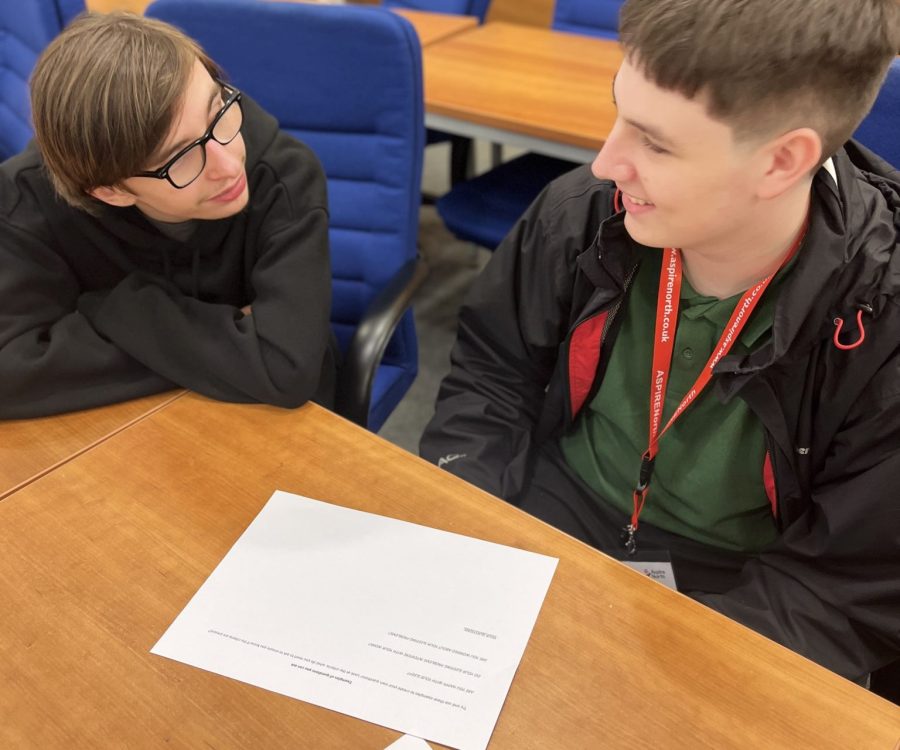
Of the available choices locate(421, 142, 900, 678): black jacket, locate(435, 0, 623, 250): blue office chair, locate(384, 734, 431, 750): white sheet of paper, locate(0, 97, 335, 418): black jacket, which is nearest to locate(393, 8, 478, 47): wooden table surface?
locate(435, 0, 623, 250): blue office chair

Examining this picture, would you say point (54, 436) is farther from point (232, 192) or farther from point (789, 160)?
point (789, 160)

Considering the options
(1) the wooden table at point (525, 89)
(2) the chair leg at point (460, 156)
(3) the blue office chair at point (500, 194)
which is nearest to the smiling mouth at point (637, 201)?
(1) the wooden table at point (525, 89)

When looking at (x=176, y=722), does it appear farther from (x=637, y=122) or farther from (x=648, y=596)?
(x=637, y=122)

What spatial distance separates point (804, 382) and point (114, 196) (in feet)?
2.89

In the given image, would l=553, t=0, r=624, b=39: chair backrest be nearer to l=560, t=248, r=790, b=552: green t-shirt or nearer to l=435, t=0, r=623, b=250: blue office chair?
l=435, t=0, r=623, b=250: blue office chair

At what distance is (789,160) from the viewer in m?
0.73

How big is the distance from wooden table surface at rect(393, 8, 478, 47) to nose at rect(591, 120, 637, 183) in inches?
60.5

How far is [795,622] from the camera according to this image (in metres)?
0.89

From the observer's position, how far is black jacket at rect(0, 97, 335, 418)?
3.19ft

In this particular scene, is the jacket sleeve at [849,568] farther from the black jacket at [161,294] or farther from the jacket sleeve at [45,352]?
the jacket sleeve at [45,352]

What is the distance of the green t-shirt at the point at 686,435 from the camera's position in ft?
3.11

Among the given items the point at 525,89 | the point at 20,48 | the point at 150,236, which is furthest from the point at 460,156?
the point at 150,236

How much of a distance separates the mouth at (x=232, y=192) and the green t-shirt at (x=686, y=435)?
0.54 m

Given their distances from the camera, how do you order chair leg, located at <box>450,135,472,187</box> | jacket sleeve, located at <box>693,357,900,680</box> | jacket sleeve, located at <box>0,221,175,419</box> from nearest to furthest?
jacket sleeve, located at <box>693,357,900,680</box>, jacket sleeve, located at <box>0,221,175,419</box>, chair leg, located at <box>450,135,472,187</box>
